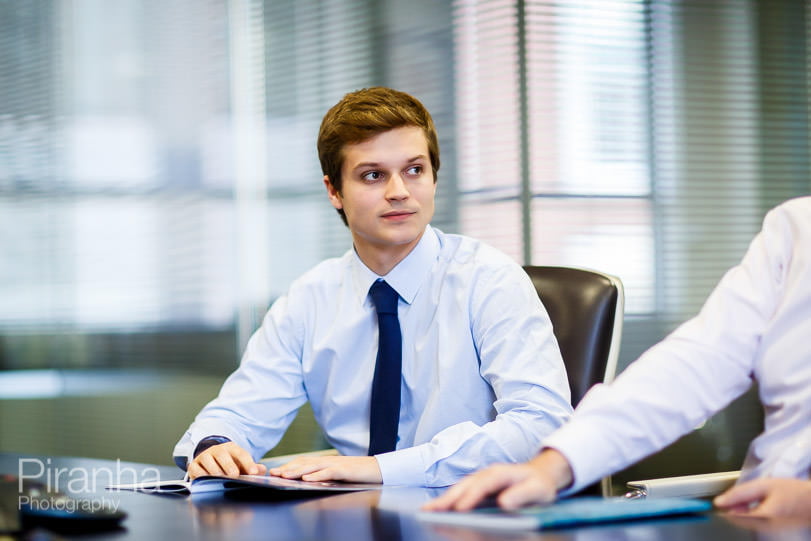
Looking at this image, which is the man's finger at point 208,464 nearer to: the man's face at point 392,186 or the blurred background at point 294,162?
the man's face at point 392,186

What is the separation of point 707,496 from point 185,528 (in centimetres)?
78

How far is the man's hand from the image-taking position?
4.59 feet

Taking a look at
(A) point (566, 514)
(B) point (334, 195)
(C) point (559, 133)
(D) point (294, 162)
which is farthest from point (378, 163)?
(D) point (294, 162)

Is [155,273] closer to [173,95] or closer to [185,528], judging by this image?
[173,95]

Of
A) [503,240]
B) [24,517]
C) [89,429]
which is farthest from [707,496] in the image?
[89,429]

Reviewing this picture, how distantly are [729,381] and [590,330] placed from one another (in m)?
0.59

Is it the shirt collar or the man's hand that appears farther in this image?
the shirt collar

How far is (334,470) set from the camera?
4.66 feet

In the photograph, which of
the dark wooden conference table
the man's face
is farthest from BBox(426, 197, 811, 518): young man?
the man's face

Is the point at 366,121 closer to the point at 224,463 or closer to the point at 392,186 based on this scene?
the point at 392,186

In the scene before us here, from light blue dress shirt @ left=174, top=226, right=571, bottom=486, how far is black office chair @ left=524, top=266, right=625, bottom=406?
0.08 m

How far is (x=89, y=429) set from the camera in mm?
4195

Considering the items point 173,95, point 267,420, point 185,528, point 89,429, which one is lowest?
point 89,429

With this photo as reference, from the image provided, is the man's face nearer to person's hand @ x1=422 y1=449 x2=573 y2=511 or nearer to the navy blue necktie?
the navy blue necktie
